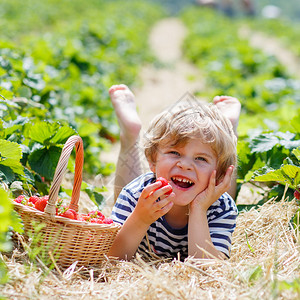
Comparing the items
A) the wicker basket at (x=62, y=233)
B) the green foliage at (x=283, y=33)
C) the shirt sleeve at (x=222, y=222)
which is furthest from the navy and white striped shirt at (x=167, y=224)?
the green foliage at (x=283, y=33)

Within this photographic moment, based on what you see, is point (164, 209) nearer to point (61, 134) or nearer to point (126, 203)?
point (126, 203)

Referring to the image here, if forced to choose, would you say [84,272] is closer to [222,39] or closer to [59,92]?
[59,92]

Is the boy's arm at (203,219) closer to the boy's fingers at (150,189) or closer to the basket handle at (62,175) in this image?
the boy's fingers at (150,189)

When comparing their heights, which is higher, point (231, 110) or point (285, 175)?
point (231, 110)

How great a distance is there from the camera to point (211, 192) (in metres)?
2.33

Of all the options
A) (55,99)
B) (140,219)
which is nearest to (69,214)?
(140,219)

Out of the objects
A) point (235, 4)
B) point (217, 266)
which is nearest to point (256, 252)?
point (217, 266)

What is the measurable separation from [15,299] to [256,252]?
1278 millimetres

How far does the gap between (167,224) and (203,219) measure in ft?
0.92

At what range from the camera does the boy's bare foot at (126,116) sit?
323 centimetres

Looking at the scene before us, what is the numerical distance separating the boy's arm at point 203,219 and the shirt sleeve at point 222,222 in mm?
74

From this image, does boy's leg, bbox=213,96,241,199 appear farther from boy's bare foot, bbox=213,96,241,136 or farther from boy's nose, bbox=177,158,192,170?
boy's nose, bbox=177,158,192,170

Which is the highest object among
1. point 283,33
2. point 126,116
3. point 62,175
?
point 283,33

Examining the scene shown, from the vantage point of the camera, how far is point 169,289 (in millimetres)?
1754
